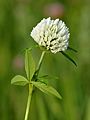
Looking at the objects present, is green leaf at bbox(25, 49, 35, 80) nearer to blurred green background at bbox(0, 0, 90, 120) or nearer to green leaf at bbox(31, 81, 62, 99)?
green leaf at bbox(31, 81, 62, 99)

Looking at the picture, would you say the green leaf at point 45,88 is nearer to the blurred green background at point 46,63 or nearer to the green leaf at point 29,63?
the green leaf at point 29,63

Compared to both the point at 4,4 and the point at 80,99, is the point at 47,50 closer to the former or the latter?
the point at 80,99

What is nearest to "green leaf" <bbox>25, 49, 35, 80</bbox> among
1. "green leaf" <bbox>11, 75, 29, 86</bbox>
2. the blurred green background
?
"green leaf" <bbox>11, 75, 29, 86</bbox>

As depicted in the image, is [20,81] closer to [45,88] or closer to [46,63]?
[45,88]

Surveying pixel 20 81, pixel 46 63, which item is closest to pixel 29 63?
pixel 20 81

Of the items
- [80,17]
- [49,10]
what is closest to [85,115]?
[49,10]

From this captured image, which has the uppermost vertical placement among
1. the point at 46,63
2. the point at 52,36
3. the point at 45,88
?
the point at 46,63
